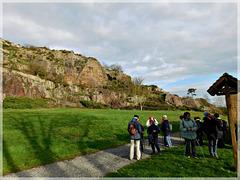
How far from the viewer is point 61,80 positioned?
50875 mm

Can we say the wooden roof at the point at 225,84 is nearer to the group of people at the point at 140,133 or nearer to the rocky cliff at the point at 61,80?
the group of people at the point at 140,133

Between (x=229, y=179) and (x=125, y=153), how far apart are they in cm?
Result: 485

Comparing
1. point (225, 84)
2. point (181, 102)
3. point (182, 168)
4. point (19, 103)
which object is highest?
point (181, 102)

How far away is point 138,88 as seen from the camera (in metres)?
51.6

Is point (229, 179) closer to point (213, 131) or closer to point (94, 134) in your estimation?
point (213, 131)

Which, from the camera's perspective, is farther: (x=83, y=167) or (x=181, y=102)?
(x=181, y=102)

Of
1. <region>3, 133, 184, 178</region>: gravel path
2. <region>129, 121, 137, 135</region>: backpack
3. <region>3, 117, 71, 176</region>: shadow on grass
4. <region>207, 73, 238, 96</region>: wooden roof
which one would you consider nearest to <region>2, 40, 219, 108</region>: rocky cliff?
<region>3, 117, 71, 176</region>: shadow on grass

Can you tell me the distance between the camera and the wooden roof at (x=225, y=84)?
5.59 metres

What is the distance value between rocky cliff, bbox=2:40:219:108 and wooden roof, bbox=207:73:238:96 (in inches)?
1404

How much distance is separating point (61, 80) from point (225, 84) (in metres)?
52.3

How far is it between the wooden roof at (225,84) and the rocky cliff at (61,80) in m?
35.7

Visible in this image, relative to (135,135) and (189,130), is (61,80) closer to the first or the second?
(135,135)

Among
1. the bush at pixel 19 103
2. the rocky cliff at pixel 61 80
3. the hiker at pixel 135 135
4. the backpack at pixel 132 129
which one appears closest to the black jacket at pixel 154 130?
the hiker at pixel 135 135

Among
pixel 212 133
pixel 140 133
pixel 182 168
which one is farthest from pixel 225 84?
pixel 140 133
